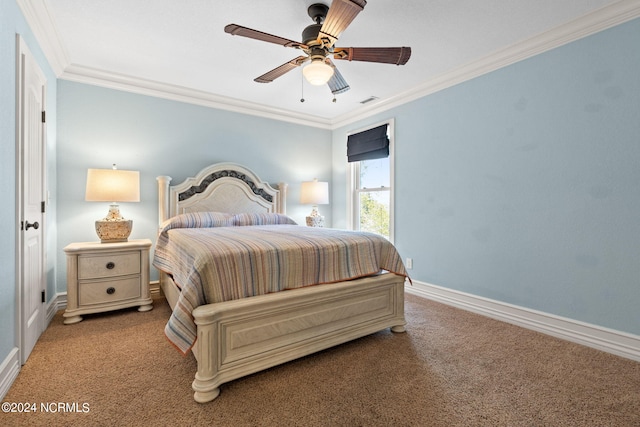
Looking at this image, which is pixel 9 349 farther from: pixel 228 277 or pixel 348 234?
pixel 348 234

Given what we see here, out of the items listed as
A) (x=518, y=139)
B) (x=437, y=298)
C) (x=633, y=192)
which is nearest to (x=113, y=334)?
(x=437, y=298)

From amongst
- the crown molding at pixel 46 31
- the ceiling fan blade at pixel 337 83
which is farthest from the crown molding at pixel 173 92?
the ceiling fan blade at pixel 337 83

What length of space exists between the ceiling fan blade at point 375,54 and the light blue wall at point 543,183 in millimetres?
1319

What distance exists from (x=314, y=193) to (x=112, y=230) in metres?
2.46

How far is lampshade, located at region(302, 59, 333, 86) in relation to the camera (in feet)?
6.52

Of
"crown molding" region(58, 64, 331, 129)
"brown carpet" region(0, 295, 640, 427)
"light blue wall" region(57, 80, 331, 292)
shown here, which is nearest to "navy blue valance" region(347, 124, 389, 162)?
"crown molding" region(58, 64, 331, 129)

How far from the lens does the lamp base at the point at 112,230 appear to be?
2826mm

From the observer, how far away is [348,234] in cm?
→ 240

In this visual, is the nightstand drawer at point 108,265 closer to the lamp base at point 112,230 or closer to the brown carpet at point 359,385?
the lamp base at point 112,230

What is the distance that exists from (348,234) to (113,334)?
6.67 ft

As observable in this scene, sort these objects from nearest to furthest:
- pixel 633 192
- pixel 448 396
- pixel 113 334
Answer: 1. pixel 448 396
2. pixel 633 192
3. pixel 113 334

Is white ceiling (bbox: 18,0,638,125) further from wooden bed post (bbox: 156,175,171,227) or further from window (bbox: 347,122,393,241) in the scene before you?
wooden bed post (bbox: 156,175,171,227)

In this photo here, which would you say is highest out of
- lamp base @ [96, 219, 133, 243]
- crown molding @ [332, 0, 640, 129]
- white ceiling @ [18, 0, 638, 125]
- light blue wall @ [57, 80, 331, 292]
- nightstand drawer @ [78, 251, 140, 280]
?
white ceiling @ [18, 0, 638, 125]

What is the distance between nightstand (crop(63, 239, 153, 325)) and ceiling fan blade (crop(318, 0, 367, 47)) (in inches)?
97.2
